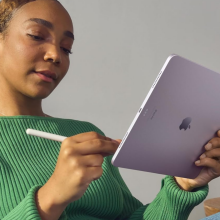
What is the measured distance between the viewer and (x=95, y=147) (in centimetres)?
51

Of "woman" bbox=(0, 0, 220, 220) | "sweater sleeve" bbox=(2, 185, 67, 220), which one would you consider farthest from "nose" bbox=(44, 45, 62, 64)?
"sweater sleeve" bbox=(2, 185, 67, 220)

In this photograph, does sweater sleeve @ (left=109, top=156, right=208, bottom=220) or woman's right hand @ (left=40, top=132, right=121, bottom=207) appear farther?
sweater sleeve @ (left=109, top=156, right=208, bottom=220)

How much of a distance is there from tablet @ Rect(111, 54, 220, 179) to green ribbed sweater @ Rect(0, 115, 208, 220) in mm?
90

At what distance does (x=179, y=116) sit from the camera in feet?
1.96

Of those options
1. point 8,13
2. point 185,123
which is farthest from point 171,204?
point 8,13

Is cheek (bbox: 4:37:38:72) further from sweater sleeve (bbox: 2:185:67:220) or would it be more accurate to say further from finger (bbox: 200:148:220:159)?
finger (bbox: 200:148:220:159)

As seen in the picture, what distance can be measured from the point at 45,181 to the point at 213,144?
1.09 feet

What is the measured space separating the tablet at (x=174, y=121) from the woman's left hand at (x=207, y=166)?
0.04ft

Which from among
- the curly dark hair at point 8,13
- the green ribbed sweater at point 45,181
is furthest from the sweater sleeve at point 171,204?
the curly dark hair at point 8,13

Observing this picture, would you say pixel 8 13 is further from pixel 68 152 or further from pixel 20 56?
pixel 68 152

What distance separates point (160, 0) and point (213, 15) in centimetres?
29

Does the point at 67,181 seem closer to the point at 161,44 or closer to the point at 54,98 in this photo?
the point at 54,98

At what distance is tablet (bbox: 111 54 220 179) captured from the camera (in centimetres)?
54

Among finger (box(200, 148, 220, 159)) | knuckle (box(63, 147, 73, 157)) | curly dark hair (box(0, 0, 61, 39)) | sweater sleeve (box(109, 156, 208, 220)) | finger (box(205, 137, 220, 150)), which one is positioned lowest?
sweater sleeve (box(109, 156, 208, 220))
